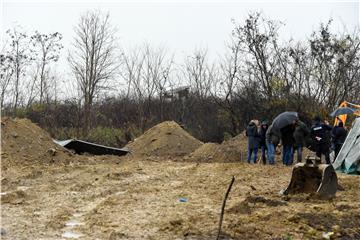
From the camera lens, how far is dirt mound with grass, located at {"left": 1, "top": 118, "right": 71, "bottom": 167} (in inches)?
666

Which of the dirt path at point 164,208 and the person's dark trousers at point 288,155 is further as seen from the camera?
the person's dark trousers at point 288,155

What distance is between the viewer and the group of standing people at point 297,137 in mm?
16188

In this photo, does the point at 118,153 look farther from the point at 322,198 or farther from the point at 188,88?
the point at 188,88

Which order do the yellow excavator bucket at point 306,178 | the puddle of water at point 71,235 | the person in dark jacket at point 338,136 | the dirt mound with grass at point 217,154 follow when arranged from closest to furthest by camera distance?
1. the puddle of water at point 71,235
2. the yellow excavator bucket at point 306,178
3. the person in dark jacket at point 338,136
4. the dirt mound with grass at point 217,154

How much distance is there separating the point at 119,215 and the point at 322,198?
11.8 feet

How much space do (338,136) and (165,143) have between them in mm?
9507

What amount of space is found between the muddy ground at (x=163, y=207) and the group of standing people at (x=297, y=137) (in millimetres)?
2598

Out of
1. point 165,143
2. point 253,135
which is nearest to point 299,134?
point 253,135

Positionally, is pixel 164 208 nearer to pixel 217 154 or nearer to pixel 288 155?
pixel 288 155

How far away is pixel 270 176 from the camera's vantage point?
42.8ft

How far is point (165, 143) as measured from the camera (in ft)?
80.8

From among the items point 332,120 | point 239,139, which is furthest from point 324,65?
point 239,139

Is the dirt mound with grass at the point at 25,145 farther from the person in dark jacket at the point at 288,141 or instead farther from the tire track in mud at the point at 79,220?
the person in dark jacket at the point at 288,141

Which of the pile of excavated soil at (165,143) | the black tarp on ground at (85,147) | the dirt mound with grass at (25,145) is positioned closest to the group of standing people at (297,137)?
the black tarp on ground at (85,147)
